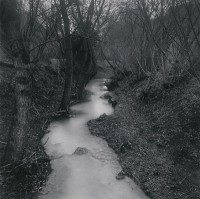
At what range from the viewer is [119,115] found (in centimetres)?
1548

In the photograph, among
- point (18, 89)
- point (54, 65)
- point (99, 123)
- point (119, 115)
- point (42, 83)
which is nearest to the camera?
point (18, 89)

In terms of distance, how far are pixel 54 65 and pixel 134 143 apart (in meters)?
14.9

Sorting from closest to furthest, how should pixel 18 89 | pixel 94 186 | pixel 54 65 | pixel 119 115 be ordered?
1. pixel 18 89
2. pixel 94 186
3. pixel 119 115
4. pixel 54 65

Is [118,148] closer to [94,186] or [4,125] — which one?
[94,186]

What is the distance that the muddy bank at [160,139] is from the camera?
8914mm

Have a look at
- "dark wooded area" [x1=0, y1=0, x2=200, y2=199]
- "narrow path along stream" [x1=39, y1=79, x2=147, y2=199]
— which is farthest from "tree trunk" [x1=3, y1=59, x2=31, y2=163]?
"narrow path along stream" [x1=39, y1=79, x2=147, y2=199]

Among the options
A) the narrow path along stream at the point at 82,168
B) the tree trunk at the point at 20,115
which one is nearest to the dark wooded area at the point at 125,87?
the tree trunk at the point at 20,115

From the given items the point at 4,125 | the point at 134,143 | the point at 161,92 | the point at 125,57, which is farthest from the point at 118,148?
the point at 125,57

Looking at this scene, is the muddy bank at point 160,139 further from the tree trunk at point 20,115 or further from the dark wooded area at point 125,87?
the tree trunk at point 20,115

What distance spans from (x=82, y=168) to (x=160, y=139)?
3692mm

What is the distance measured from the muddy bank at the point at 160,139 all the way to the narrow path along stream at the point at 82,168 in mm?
427

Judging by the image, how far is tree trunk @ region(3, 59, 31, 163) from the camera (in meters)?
8.14

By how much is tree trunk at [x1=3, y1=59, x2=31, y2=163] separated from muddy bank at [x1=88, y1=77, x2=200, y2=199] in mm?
3782

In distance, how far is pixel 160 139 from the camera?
11750mm
